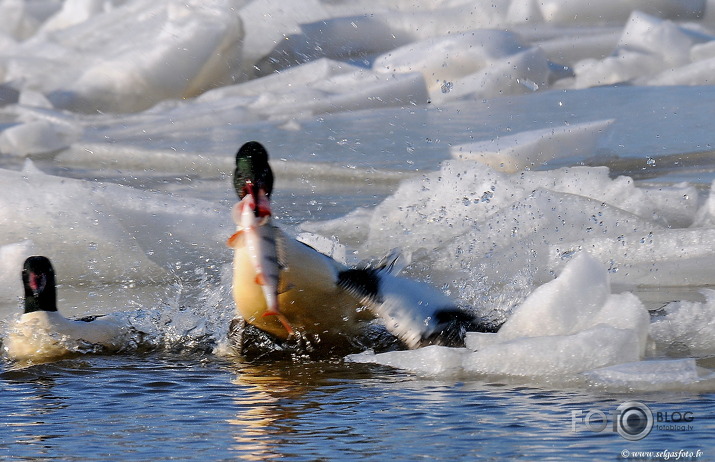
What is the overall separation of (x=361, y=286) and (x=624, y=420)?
3.68 feet

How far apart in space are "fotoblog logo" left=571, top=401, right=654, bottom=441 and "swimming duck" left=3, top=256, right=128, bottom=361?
5.66 feet

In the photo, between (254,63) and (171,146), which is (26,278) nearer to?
(171,146)

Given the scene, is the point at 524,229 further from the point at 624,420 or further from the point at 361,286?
the point at 624,420

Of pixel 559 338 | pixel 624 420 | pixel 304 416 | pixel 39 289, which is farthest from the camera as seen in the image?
pixel 39 289

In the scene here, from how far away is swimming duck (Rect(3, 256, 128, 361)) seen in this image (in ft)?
11.6

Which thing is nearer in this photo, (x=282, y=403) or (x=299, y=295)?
(x=282, y=403)

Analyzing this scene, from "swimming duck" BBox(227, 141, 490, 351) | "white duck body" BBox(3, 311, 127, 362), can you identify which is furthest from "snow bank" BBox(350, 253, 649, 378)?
"white duck body" BBox(3, 311, 127, 362)

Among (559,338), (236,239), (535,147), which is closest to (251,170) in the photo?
(236,239)

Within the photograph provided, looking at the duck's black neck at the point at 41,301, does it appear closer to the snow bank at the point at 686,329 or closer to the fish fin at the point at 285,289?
the fish fin at the point at 285,289

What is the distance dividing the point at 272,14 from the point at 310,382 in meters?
7.78

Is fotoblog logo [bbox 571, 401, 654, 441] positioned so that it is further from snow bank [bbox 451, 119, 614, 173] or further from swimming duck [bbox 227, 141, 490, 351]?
snow bank [bbox 451, 119, 614, 173]

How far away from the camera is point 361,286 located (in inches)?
135

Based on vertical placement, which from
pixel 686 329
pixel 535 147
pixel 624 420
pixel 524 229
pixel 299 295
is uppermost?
pixel 535 147

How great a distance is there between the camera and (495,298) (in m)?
3.94
